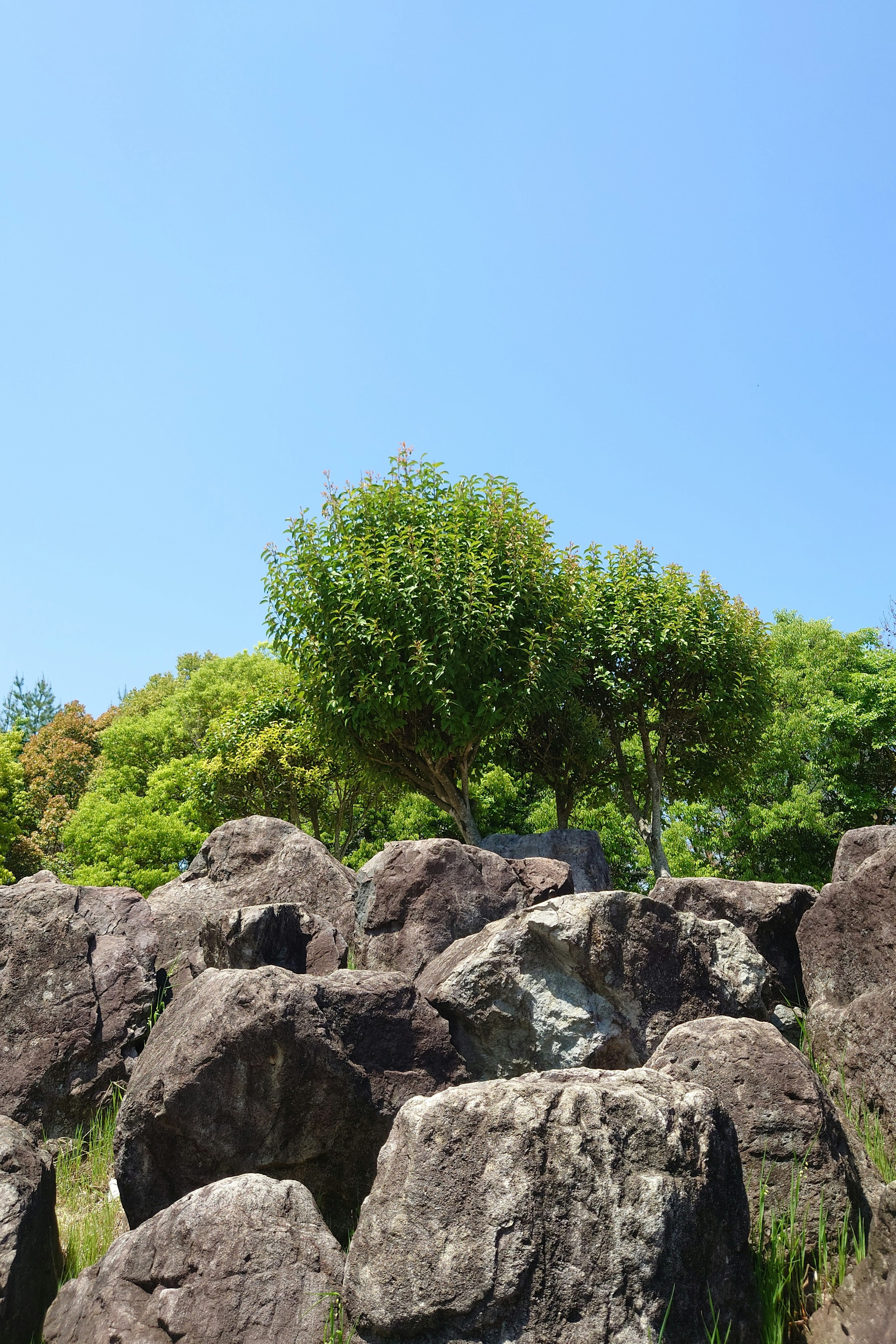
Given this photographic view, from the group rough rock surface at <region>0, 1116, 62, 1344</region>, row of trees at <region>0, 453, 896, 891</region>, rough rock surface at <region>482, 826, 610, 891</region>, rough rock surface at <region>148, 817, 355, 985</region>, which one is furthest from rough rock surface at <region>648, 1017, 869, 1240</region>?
row of trees at <region>0, 453, 896, 891</region>

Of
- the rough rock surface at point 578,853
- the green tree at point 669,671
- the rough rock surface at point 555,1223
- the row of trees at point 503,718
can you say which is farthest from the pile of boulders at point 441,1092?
the green tree at point 669,671

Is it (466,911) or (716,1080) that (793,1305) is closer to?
(716,1080)

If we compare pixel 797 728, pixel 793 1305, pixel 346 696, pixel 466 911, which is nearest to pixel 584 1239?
pixel 793 1305

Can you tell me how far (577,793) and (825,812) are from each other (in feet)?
40.9

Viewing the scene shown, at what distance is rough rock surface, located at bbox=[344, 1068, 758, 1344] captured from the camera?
11.6ft

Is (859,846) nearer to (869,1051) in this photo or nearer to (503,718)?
(869,1051)

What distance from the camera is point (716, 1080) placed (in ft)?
15.6

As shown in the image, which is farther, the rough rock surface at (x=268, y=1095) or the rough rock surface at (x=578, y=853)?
the rough rock surface at (x=578, y=853)

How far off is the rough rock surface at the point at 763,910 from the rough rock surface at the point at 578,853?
4942 mm

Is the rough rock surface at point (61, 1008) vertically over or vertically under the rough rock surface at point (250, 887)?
under

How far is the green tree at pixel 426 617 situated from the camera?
1466cm

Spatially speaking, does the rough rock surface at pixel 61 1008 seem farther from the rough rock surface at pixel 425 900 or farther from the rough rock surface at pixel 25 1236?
the rough rock surface at pixel 425 900

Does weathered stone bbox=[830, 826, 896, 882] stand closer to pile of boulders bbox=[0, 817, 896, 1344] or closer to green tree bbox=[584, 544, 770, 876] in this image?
pile of boulders bbox=[0, 817, 896, 1344]

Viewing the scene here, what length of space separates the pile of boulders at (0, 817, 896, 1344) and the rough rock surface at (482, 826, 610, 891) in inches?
193
